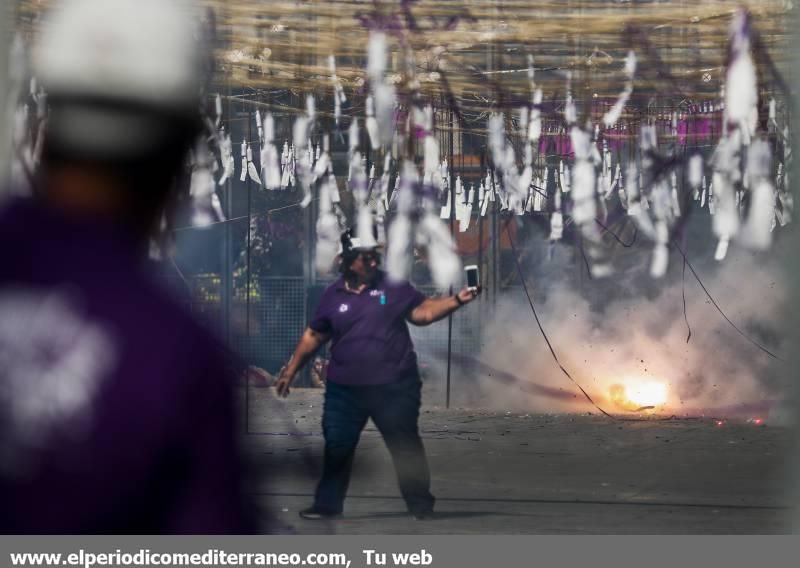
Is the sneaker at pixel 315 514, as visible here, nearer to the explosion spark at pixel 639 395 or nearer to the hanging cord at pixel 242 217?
the hanging cord at pixel 242 217

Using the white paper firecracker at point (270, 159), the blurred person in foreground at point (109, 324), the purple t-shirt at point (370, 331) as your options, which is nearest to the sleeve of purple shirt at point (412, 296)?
the purple t-shirt at point (370, 331)

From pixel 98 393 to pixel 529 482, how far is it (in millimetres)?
4804

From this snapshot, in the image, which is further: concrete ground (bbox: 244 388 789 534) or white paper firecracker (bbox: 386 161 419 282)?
white paper firecracker (bbox: 386 161 419 282)

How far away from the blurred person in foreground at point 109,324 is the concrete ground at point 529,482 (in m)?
3.71

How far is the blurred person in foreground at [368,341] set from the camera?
5.38 meters

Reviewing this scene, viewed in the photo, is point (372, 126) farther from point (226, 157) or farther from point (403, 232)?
point (226, 157)

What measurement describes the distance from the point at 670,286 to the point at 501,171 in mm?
3721

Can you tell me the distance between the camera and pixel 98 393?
94cm

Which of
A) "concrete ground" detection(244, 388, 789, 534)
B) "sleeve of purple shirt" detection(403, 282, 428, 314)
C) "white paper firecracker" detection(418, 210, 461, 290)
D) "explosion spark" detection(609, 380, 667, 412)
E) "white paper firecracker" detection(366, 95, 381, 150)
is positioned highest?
"white paper firecracker" detection(366, 95, 381, 150)

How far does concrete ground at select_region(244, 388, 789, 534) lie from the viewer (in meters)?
5.13

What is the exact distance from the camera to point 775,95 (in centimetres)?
528

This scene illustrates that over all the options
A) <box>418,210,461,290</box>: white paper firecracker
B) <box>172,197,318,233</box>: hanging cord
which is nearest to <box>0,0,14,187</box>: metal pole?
<box>172,197,318,233</box>: hanging cord

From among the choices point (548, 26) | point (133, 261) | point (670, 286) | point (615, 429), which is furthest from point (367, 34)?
point (670, 286)

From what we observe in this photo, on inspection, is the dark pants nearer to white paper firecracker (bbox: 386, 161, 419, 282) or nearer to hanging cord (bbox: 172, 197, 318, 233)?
white paper firecracker (bbox: 386, 161, 419, 282)
